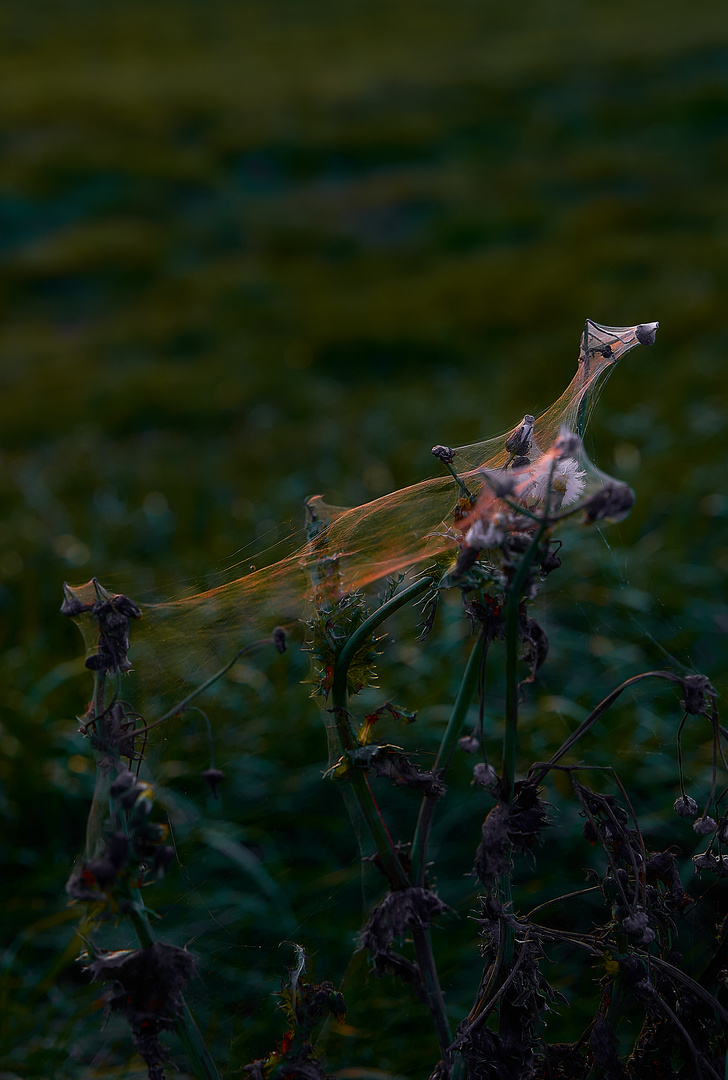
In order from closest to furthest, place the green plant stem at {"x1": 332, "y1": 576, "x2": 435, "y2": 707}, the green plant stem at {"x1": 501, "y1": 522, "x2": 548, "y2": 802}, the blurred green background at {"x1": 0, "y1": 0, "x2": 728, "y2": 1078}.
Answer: the green plant stem at {"x1": 501, "y1": 522, "x2": 548, "y2": 802}, the green plant stem at {"x1": 332, "y1": 576, "x2": 435, "y2": 707}, the blurred green background at {"x1": 0, "y1": 0, "x2": 728, "y2": 1078}

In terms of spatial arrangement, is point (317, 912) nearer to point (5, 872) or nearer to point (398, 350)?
point (5, 872)

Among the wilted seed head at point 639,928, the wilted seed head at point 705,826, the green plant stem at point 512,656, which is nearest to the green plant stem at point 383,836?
the green plant stem at point 512,656

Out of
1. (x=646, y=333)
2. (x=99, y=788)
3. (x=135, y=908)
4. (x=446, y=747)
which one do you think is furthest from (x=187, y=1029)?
(x=646, y=333)

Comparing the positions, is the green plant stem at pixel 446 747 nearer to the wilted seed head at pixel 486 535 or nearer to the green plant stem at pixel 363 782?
the green plant stem at pixel 363 782

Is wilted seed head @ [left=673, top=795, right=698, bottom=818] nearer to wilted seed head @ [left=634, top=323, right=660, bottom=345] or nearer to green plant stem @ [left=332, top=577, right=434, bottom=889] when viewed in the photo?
green plant stem @ [left=332, top=577, right=434, bottom=889]

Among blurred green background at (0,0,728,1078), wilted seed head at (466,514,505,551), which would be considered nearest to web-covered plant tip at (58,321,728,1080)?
wilted seed head at (466,514,505,551)

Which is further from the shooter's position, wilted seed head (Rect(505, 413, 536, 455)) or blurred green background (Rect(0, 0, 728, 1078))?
blurred green background (Rect(0, 0, 728, 1078))
